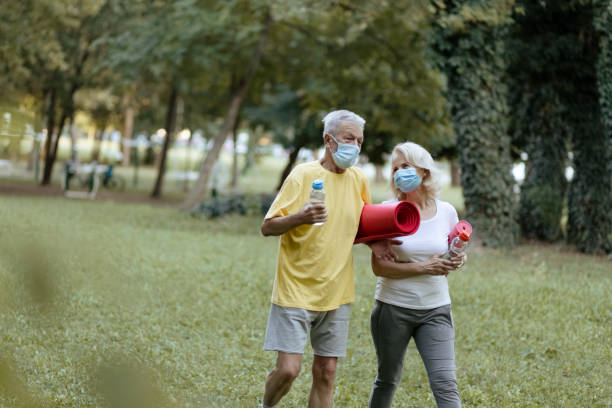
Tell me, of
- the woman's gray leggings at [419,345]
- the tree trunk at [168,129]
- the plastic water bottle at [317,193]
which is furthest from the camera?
the tree trunk at [168,129]

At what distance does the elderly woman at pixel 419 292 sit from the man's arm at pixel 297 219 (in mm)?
588

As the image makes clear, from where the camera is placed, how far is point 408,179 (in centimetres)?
382

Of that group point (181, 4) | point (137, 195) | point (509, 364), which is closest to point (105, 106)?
point (137, 195)

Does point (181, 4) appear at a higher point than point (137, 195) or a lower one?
higher

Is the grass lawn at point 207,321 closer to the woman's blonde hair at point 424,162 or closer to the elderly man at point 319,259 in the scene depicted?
the elderly man at point 319,259

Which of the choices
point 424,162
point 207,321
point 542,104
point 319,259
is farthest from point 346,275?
point 542,104

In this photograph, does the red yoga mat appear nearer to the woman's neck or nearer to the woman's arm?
the woman's arm

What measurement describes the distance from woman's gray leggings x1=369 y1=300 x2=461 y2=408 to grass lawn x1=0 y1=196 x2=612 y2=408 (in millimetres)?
923

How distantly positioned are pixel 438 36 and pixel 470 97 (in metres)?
1.26

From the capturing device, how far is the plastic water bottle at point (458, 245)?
363 centimetres

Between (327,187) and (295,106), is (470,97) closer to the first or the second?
(327,187)

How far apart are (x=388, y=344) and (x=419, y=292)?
13.2 inches

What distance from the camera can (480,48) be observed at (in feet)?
41.8

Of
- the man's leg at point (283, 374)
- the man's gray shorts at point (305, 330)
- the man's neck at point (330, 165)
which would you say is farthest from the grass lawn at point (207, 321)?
the man's neck at point (330, 165)
